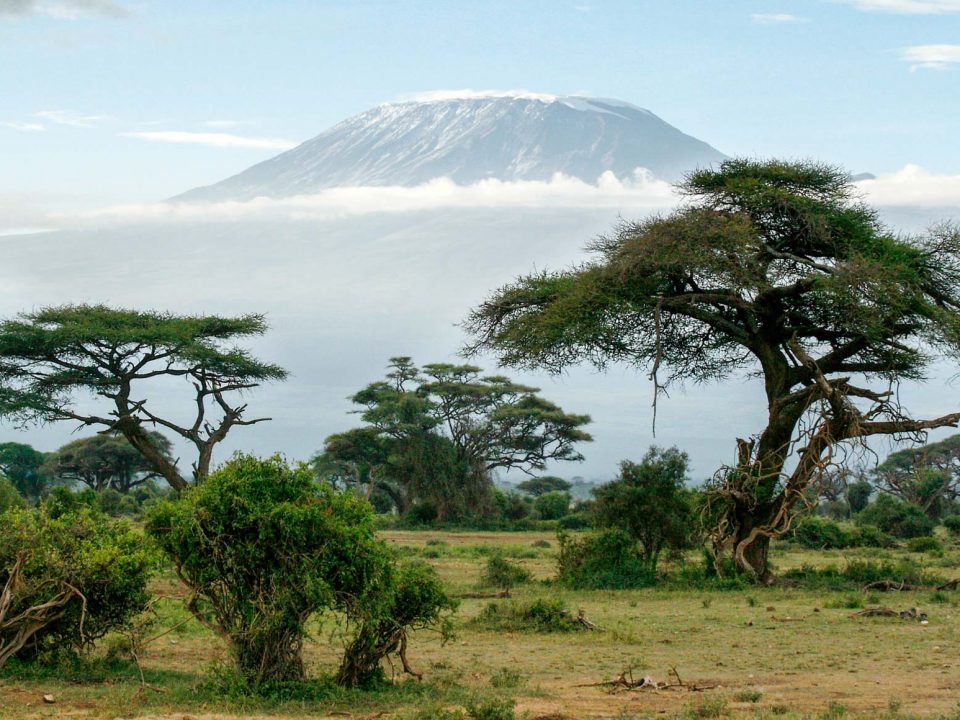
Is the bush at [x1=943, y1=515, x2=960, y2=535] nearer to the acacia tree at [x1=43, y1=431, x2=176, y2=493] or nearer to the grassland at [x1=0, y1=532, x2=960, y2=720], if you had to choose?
the grassland at [x1=0, y1=532, x2=960, y2=720]

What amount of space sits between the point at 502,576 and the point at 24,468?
48554 mm

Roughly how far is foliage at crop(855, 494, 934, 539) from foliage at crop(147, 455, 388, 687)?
30323mm

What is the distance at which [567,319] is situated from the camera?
22.4 meters

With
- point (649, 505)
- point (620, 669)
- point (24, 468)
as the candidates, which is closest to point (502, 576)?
point (649, 505)

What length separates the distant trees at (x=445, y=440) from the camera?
164ft

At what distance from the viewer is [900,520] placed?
3872cm

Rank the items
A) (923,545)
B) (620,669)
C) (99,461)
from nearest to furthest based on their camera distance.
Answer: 1. (620,669)
2. (923,545)
3. (99,461)

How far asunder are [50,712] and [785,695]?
21.8ft

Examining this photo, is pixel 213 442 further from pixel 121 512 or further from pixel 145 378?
pixel 121 512

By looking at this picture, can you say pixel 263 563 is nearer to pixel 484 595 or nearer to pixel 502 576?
pixel 484 595

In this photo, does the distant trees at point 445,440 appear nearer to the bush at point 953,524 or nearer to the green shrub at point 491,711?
the bush at point 953,524

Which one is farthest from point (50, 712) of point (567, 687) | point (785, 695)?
point (785, 695)

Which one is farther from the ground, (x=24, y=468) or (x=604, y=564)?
(x=604, y=564)

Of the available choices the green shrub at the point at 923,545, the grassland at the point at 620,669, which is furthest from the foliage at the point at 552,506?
the grassland at the point at 620,669
